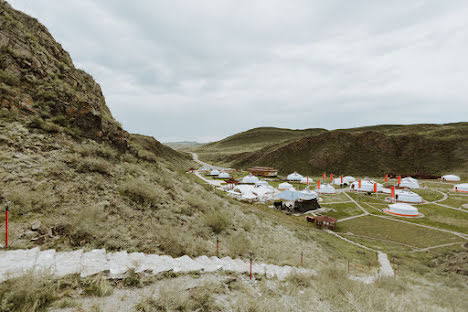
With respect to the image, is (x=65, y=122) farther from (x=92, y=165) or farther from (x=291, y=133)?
(x=291, y=133)

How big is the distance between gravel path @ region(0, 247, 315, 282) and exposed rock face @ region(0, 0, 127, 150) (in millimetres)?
7268

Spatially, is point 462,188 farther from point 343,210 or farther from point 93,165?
point 93,165

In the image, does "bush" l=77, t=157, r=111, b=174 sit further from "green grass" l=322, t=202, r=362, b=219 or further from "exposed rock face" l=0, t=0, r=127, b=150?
"green grass" l=322, t=202, r=362, b=219

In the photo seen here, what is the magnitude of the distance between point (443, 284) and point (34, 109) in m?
20.7

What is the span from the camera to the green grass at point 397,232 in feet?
52.3

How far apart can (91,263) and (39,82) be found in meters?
10.1

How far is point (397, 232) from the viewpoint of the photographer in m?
17.8

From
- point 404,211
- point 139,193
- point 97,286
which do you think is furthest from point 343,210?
point 97,286

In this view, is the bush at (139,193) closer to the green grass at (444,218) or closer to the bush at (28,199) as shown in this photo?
the bush at (28,199)

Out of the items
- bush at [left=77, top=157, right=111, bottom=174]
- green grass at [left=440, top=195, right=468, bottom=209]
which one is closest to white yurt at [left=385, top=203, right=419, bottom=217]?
green grass at [left=440, top=195, right=468, bottom=209]

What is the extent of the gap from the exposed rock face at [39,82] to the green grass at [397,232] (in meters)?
21.0

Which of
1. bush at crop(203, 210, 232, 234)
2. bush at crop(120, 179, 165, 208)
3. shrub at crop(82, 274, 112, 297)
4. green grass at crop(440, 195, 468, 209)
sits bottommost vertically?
green grass at crop(440, 195, 468, 209)

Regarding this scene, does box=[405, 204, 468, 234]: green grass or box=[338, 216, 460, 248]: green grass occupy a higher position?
box=[405, 204, 468, 234]: green grass

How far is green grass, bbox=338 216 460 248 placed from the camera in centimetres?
1595
